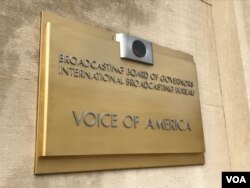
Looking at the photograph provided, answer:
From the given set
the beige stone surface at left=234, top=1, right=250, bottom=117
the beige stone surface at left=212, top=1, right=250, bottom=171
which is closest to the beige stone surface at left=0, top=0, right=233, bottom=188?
the beige stone surface at left=212, top=1, right=250, bottom=171

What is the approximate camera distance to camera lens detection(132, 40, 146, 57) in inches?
54.3

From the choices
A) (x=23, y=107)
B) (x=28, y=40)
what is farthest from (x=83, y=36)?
(x=23, y=107)

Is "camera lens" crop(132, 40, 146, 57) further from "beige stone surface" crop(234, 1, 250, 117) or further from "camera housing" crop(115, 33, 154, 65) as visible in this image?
"beige stone surface" crop(234, 1, 250, 117)

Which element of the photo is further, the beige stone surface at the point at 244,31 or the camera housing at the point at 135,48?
the beige stone surface at the point at 244,31

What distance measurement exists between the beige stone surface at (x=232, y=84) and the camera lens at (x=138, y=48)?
0.66m

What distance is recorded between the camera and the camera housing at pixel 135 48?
1335 millimetres

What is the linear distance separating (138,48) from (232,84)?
70 centimetres

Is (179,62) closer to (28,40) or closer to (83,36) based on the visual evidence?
(83,36)

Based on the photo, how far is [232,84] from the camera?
70.1 inches

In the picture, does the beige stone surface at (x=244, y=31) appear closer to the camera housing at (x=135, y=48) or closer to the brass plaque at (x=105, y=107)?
the brass plaque at (x=105, y=107)

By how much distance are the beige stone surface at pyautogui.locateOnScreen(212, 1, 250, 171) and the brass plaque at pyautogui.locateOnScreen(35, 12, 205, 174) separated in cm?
28

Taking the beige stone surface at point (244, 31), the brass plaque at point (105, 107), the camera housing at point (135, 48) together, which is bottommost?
the brass plaque at point (105, 107)

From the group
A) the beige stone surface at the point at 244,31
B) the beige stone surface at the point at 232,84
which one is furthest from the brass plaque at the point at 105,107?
the beige stone surface at the point at 244,31

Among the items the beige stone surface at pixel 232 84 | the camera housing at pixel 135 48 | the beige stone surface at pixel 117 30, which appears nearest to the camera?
the beige stone surface at pixel 117 30
